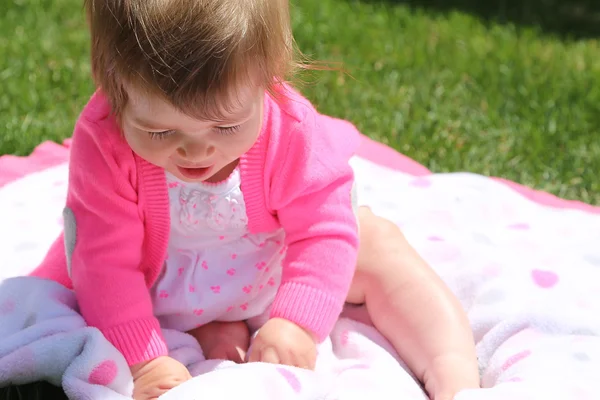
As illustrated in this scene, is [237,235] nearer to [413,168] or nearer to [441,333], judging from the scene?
[441,333]

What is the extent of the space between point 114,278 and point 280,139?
413 millimetres

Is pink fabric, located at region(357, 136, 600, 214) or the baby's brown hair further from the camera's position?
pink fabric, located at region(357, 136, 600, 214)

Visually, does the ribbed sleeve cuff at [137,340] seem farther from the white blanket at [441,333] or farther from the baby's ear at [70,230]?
the baby's ear at [70,230]

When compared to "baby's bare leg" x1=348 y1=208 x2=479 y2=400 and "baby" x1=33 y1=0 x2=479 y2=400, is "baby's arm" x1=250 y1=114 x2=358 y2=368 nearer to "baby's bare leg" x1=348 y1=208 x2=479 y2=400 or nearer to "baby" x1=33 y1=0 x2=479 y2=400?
"baby" x1=33 y1=0 x2=479 y2=400

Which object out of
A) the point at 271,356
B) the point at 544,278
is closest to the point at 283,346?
the point at 271,356

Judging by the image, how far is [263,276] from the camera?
180 cm

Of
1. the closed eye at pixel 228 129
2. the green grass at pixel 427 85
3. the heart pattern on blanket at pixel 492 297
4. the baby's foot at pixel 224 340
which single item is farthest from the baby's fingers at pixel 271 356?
the green grass at pixel 427 85

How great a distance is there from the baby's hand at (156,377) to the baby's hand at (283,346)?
14 centimetres

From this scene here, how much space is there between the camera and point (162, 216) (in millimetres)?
1686

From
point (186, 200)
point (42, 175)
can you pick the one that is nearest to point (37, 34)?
point (42, 175)

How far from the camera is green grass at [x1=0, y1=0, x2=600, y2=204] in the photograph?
275 centimetres

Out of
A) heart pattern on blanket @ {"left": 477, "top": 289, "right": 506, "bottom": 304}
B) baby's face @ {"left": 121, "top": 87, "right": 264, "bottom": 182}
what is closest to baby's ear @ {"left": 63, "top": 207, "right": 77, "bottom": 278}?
baby's face @ {"left": 121, "top": 87, "right": 264, "bottom": 182}

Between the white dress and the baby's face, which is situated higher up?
the baby's face

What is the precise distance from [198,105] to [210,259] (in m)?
0.46
